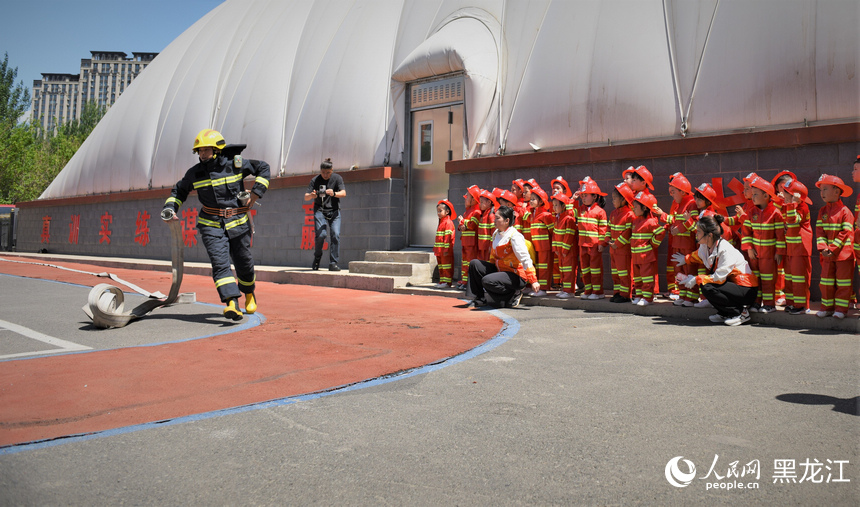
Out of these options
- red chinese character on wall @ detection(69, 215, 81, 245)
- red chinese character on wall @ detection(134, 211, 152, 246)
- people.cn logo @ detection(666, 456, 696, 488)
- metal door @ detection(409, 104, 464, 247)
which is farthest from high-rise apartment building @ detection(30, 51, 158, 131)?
people.cn logo @ detection(666, 456, 696, 488)

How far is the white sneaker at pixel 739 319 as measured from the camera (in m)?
7.16

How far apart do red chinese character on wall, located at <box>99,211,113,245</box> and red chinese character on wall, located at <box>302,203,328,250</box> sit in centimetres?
1170

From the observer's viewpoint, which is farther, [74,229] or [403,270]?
[74,229]

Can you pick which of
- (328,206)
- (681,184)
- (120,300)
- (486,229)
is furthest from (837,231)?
(328,206)

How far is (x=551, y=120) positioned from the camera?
38.3 feet

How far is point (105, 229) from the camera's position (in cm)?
2380

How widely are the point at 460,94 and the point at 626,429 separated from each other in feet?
35.7

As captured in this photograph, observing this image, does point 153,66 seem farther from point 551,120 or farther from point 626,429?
point 626,429

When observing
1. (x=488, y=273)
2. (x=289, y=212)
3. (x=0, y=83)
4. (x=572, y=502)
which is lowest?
(x=572, y=502)

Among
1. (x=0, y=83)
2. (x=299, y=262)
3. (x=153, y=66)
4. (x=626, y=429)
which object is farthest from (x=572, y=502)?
(x=0, y=83)

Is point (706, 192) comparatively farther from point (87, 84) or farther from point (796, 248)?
point (87, 84)

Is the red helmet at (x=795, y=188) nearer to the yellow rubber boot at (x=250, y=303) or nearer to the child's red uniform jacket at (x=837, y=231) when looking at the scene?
the child's red uniform jacket at (x=837, y=231)

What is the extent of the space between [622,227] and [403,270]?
472cm

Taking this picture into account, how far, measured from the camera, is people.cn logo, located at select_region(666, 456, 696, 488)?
271 centimetres
